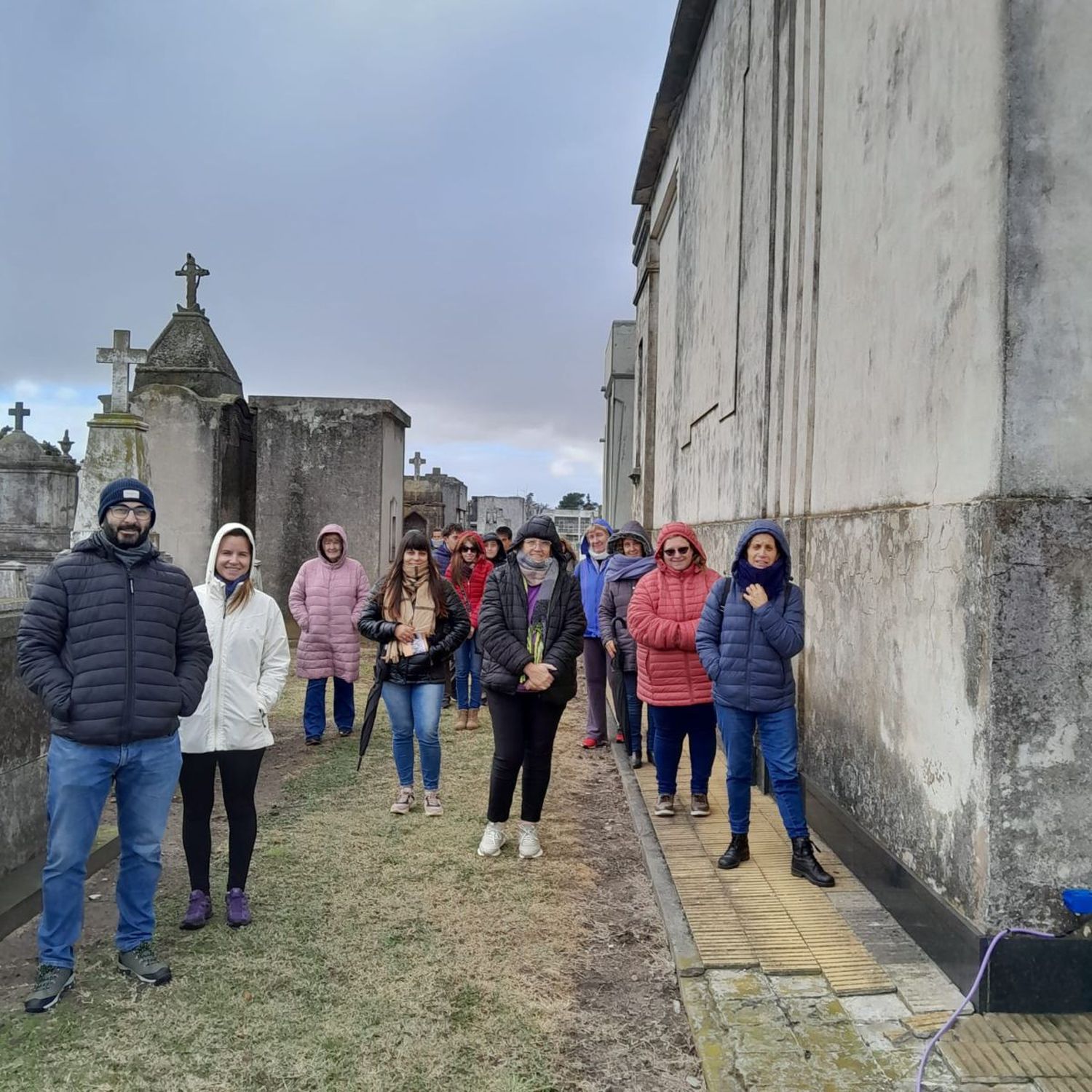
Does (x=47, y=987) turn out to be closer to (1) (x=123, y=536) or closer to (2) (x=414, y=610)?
(1) (x=123, y=536)

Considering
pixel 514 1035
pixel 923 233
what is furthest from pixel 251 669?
pixel 923 233

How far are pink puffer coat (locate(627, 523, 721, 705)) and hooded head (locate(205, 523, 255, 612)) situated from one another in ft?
Result: 7.67

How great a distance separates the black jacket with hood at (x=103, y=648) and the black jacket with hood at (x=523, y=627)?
66.3 inches

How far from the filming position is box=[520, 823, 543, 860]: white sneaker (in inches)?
201

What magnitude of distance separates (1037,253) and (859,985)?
9.20 feet

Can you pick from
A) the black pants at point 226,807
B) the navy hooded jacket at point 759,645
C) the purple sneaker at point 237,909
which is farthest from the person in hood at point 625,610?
the purple sneaker at point 237,909

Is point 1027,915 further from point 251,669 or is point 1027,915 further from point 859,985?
point 251,669

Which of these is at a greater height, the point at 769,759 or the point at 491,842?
the point at 769,759

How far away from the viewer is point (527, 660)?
194 inches

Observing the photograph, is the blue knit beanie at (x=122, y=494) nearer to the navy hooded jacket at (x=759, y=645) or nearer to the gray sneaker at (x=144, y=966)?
the gray sneaker at (x=144, y=966)

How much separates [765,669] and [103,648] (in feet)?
9.95

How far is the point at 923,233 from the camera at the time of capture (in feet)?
13.3

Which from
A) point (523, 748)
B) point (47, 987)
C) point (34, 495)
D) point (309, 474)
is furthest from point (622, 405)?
point (47, 987)

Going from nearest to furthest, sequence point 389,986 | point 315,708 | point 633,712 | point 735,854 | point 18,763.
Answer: point 389,986
point 18,763
point 735,854
point 633,712
point 315,708
